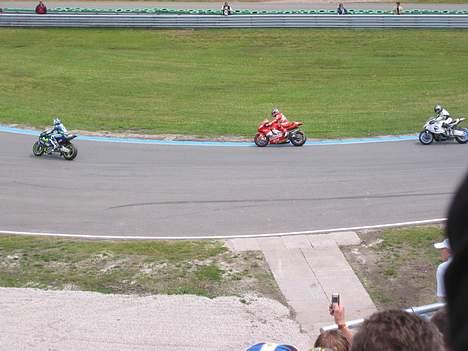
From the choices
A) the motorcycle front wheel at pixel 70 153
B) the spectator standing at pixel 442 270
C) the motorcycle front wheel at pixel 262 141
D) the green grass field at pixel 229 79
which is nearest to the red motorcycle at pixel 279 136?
the motorcycle front wheel at pixel 262 141

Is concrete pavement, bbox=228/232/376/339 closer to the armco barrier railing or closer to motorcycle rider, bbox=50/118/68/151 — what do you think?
motorcycle rider, bbox=50/118/68/151

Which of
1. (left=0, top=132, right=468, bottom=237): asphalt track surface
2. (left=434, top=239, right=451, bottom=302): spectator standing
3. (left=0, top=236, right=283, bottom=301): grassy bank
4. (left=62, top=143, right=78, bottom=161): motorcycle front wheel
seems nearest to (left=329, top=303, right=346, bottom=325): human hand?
(left=434, top=239, right=451, bottom=302): spectator standing

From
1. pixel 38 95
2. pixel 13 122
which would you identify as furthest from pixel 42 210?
pixel 38 95

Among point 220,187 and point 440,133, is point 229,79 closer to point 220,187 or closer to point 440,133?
point 440,133

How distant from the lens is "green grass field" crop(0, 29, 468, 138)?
26297mm

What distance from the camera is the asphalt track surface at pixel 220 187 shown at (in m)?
16.2

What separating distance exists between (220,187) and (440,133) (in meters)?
7.03

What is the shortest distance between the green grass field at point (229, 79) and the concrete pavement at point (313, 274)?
9.81 m

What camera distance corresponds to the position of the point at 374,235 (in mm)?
14570

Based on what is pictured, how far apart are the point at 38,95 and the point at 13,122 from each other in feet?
18.4

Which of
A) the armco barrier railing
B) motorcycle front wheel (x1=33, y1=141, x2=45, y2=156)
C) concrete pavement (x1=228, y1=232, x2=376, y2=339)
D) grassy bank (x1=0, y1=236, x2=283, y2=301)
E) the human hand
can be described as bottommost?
concrete pavement (x1=228, y1=232, x2=376, y2=339)

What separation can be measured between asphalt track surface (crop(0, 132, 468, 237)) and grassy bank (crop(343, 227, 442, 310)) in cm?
157

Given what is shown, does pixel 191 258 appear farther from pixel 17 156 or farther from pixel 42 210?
pixel 17 156

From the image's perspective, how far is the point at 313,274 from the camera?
12531 mm
